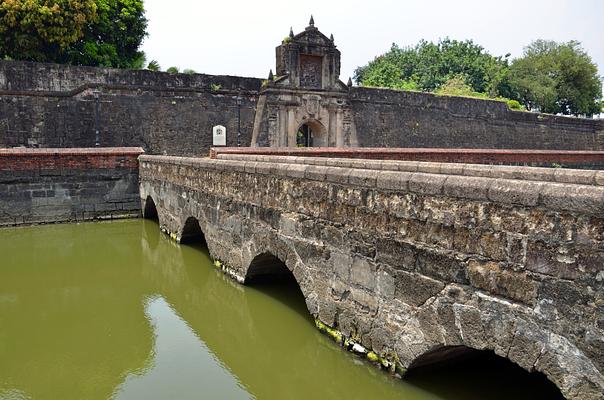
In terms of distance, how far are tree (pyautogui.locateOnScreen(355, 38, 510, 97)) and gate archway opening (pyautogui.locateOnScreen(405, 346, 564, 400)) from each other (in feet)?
118

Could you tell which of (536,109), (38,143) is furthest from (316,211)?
(536,109)

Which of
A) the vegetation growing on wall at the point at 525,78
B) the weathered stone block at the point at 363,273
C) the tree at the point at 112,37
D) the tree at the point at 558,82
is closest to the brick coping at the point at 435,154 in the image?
the weathered stone block at the point at 363,273

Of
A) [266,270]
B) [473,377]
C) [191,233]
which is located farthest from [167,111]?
[473,377]

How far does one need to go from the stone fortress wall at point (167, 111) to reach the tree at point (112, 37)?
401 centimetres

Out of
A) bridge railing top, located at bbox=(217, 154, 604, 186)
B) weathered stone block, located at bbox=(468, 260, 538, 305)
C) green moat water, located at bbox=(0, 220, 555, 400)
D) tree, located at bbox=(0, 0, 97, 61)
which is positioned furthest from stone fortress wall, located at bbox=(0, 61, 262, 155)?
weathered stone block, located at bbox=(468, 260, 538, 305)

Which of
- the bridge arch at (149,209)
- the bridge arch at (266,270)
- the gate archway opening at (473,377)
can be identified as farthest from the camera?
the bridge arch at (149,209)

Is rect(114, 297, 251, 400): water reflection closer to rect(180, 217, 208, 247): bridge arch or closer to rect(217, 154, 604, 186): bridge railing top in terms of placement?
rect(217, 154, 604, 186): bridge railing top

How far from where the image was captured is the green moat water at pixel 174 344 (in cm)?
446

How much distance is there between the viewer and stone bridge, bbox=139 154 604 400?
2854 millimetres

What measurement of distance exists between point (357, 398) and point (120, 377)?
230 cm

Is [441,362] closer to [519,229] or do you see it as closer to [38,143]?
[519,229]

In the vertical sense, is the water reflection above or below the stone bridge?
below

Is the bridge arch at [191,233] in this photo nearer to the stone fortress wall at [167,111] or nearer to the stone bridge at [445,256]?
the stone bridge at [445,256]

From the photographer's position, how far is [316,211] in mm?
5152
